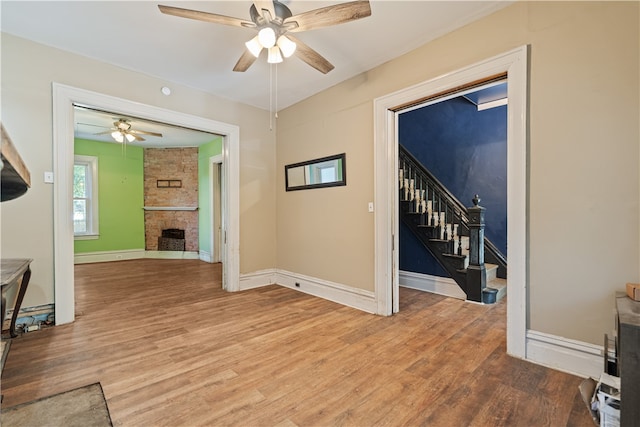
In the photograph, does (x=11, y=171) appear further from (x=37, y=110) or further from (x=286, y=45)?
(x=37, y=110)

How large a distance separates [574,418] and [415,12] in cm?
287

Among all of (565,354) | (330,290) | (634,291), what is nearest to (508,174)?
(634,291)

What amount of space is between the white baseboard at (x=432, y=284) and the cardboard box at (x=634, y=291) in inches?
82.3

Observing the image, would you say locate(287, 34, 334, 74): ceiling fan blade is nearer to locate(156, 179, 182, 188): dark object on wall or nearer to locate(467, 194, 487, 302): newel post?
locate(467, 194, 487, 302): newel post

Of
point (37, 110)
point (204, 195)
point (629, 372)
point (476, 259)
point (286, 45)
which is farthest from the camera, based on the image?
point (204, 195)

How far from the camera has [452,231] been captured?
13.2 feet

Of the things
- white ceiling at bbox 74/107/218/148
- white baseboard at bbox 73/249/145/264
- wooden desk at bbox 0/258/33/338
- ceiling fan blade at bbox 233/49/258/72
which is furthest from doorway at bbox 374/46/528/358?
white baseboard at bbox 73/249/145/264

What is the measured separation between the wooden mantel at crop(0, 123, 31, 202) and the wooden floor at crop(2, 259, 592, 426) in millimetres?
1263

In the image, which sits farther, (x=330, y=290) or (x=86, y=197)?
(x=86, y=197)

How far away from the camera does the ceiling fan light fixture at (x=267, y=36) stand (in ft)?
6.56

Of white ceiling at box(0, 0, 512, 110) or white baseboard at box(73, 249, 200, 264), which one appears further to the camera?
white baseboard at box(73, 249, 200, 264)

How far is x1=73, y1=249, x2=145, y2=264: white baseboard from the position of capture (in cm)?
621

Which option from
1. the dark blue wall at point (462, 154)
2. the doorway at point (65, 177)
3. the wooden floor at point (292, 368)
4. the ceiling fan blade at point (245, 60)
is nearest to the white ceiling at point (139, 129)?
the doorway at point (65, 177)

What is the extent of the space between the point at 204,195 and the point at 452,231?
5.50 meters
